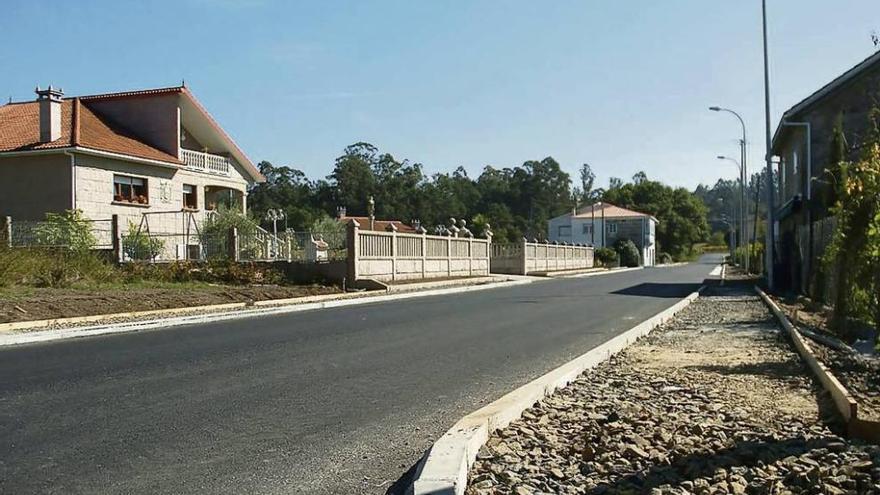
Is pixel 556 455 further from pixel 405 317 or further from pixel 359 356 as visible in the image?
pixel 405 317

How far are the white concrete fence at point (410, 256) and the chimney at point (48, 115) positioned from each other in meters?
13.0

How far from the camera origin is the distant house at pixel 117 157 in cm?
3072

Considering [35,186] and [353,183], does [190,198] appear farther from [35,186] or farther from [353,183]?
[353,183]

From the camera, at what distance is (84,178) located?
3086 centimetres

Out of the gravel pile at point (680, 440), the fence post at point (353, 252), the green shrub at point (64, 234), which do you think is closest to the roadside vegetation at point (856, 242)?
the gravel pile at point (680, 440)

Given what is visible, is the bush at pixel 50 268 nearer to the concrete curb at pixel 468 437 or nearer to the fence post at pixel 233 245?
the fence post at pixel 233 245

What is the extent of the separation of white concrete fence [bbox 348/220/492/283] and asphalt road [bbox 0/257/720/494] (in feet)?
41.7

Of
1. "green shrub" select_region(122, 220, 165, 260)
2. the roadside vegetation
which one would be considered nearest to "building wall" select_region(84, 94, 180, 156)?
"green shrub" select_region(122, 220, 165, 260)

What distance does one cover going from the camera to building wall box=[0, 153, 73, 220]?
99.8 ft

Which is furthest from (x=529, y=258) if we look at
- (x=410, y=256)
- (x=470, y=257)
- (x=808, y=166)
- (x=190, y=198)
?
(x=808, y=166)

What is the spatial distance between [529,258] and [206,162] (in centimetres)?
2213

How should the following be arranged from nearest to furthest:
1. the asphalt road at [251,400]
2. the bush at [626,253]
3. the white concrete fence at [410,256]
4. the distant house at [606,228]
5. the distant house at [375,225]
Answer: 1. the asphalt road at [251,400]
2. the white concrete fence at [410,256]
3. the distant house at [375,225]
4. the bush at [626,253]
5. the distant house at [606,228]

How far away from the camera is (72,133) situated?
104 feet

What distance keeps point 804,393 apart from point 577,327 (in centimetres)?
763
